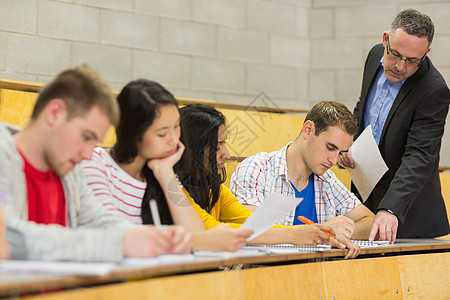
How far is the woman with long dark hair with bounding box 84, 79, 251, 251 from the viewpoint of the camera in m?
1.55

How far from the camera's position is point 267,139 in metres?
3.39

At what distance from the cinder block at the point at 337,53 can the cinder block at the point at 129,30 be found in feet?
4.10

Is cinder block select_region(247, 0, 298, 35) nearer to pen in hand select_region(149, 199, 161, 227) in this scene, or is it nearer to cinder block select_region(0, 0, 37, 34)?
cinder block select_region(0, 0, 37, 34)

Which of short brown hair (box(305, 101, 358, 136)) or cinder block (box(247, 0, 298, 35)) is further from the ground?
cinder block (box(247, 0, 298, 35))

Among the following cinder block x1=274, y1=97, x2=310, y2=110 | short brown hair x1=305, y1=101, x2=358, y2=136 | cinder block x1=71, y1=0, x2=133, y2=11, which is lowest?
short brown hair x1=305, y1=101, x2=358, y2=136

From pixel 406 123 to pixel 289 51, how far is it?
2226mm

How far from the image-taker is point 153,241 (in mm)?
1222

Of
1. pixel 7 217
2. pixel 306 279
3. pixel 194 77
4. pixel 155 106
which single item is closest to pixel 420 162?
pixel 306 279

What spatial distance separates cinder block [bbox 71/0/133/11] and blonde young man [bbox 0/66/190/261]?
2.62m

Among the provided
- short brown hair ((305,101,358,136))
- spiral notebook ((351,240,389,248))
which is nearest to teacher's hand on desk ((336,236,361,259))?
spiral notebook ((351,240,389,248))

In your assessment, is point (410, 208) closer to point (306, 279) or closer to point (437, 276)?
point (437, 276)

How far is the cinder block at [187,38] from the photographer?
4043 mm

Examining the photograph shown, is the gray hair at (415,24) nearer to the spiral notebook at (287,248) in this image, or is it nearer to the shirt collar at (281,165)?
the shirt collar at (281,165)

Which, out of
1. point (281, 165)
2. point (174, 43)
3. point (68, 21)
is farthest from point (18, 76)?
point (281, 165)
